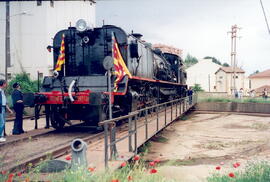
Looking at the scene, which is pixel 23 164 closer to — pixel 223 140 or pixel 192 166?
pixel 192 166

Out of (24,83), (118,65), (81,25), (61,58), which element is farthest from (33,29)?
(118,65)

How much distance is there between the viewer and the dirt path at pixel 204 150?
6604 mm

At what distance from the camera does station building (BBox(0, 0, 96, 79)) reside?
3084 centimetres

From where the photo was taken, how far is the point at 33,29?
101 ft

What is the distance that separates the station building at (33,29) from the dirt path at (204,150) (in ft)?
72.6

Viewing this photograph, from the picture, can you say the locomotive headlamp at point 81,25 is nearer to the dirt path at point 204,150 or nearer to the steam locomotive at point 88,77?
the steam locomotive at point 88,77

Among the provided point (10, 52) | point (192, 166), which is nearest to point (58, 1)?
point (10, 52)

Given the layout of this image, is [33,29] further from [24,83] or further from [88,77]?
[88,77]

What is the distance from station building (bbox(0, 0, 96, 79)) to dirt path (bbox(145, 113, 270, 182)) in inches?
871

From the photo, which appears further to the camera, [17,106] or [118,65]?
[118,65]

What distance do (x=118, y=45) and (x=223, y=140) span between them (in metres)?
5.69

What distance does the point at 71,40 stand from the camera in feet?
32.1

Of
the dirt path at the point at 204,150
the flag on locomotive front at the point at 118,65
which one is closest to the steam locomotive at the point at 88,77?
the flag on locomotive front at the point at 118,65

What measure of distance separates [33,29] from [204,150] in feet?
87.6
